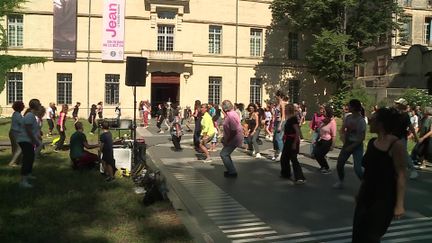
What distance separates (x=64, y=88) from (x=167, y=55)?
8.94m

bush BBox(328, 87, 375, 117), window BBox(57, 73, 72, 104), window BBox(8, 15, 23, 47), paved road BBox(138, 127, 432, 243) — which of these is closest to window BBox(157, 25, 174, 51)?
window BBox(57, 73, 72, 104)

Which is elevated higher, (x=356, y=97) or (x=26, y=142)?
(x=356, y=97)

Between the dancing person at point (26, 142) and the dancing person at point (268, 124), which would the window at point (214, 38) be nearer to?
the dancing person at point (268, 124)

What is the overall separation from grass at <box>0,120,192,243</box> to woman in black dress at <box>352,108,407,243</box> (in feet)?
8.42

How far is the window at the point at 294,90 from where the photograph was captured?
151 ft

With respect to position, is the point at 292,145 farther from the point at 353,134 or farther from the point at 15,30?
the point at 15,30

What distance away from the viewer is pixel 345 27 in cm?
3900

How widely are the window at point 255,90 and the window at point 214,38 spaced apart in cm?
432

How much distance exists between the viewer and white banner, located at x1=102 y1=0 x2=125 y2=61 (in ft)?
129

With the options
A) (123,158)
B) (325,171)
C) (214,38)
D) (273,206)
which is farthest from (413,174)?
(214,38)

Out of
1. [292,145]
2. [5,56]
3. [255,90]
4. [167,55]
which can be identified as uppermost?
[167,55]

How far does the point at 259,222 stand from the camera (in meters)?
7.53

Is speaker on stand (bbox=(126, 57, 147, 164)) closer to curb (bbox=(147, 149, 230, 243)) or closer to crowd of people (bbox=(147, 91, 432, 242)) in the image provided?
crowd of people (bbox=(147, 91, 432, 242))

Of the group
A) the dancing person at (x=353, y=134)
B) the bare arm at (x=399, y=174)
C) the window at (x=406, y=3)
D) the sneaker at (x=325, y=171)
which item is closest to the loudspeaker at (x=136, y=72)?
the sneaker at (x=325, y=171)
